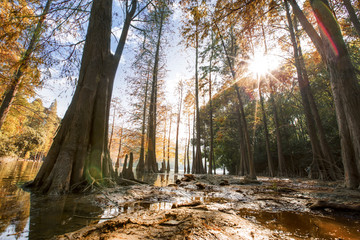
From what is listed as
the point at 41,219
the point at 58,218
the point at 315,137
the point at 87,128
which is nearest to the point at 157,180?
the point at 87,128

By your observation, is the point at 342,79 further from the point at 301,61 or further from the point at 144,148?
the point at 144,148

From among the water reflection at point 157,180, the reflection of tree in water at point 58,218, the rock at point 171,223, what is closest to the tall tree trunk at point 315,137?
the water reflection at point 157,180

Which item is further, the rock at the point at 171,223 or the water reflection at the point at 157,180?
the water reflection at the point at 157,180

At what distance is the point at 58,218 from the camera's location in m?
2.04

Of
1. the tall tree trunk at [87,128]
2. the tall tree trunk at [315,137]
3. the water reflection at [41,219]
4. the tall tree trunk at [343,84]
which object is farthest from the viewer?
the tall tree trunk at [315,137]

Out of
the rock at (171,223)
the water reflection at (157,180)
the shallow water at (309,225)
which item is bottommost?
the water reflection at (157,180)

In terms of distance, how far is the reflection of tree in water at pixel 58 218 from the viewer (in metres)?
1.62

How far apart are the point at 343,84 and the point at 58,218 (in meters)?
7.12

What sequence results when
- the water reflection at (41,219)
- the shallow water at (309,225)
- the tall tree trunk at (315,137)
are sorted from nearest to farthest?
the water reflection at (41,219)
the shallow water at (309,225)
the tall tree trunk at (315,137)

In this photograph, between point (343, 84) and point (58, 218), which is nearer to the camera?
point (58, 218)

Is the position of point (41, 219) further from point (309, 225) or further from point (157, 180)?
point (157, 180)

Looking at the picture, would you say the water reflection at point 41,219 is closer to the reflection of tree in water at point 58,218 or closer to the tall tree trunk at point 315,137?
the reflection of tree in water at point 58,218

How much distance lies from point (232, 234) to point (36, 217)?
7.83 feet

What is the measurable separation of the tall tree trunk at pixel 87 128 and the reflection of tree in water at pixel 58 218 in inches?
51.0
